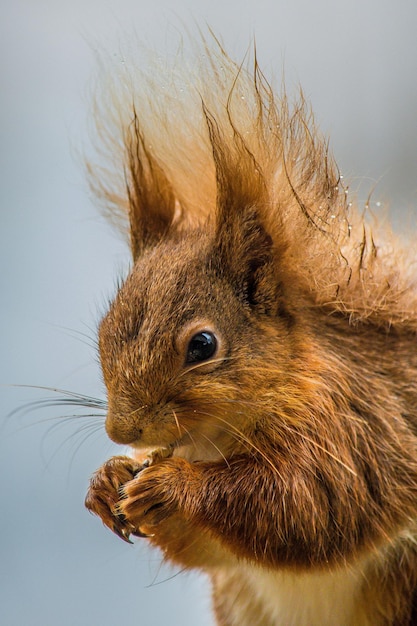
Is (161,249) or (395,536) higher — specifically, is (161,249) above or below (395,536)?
above

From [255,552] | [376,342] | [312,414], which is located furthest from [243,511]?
[376,342]

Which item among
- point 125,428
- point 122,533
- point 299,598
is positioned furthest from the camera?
point 299,598

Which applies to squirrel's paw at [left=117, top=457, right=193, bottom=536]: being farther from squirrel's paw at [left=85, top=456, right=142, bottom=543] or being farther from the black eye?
the black eye

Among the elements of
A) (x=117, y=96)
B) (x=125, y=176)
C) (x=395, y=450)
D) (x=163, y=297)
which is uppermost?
(x=117, y=96)

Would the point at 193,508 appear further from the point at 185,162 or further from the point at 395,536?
the point at 185,162

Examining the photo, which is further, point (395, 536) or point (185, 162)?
point (185, 162)

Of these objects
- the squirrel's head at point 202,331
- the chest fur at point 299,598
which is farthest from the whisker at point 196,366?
the chest fur at point 299,598

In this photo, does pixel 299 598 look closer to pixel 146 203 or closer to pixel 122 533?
pixel 122 533

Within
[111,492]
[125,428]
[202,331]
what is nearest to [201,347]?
[202,331]
